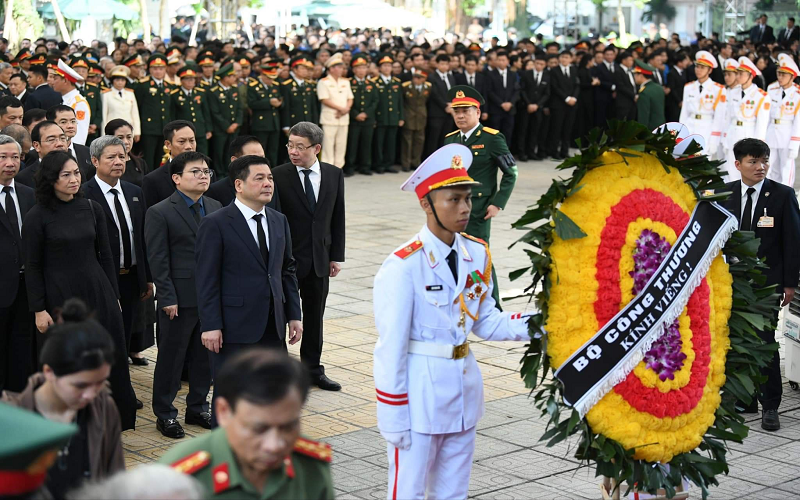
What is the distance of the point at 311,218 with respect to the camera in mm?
7957

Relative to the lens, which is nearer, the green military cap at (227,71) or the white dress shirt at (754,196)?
the white dress shirt at (754,196)

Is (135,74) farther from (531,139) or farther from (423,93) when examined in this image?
(531,139)

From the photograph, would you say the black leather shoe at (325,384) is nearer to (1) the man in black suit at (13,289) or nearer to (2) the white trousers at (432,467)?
(1) the man in black suit at (13,289)

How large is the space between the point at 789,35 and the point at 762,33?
169cm

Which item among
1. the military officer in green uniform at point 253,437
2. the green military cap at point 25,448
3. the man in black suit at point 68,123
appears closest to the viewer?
the green military cap at point 25,448

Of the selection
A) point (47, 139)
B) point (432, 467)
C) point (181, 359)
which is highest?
point (47, 139)

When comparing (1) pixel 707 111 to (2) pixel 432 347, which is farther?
(1) pixel 707 111

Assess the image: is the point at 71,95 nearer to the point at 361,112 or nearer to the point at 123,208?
the point at 123,208

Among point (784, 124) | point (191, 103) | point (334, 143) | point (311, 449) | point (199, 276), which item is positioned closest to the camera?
point (311, 449)

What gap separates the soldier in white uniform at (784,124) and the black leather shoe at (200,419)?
11630 millimetres

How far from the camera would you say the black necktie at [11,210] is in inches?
281

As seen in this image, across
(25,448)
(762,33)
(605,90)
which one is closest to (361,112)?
(605,90)

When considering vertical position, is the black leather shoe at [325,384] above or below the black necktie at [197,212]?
below

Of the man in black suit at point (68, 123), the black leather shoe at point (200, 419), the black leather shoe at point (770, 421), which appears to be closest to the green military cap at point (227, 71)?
the man in black suit at point (68, 123)
